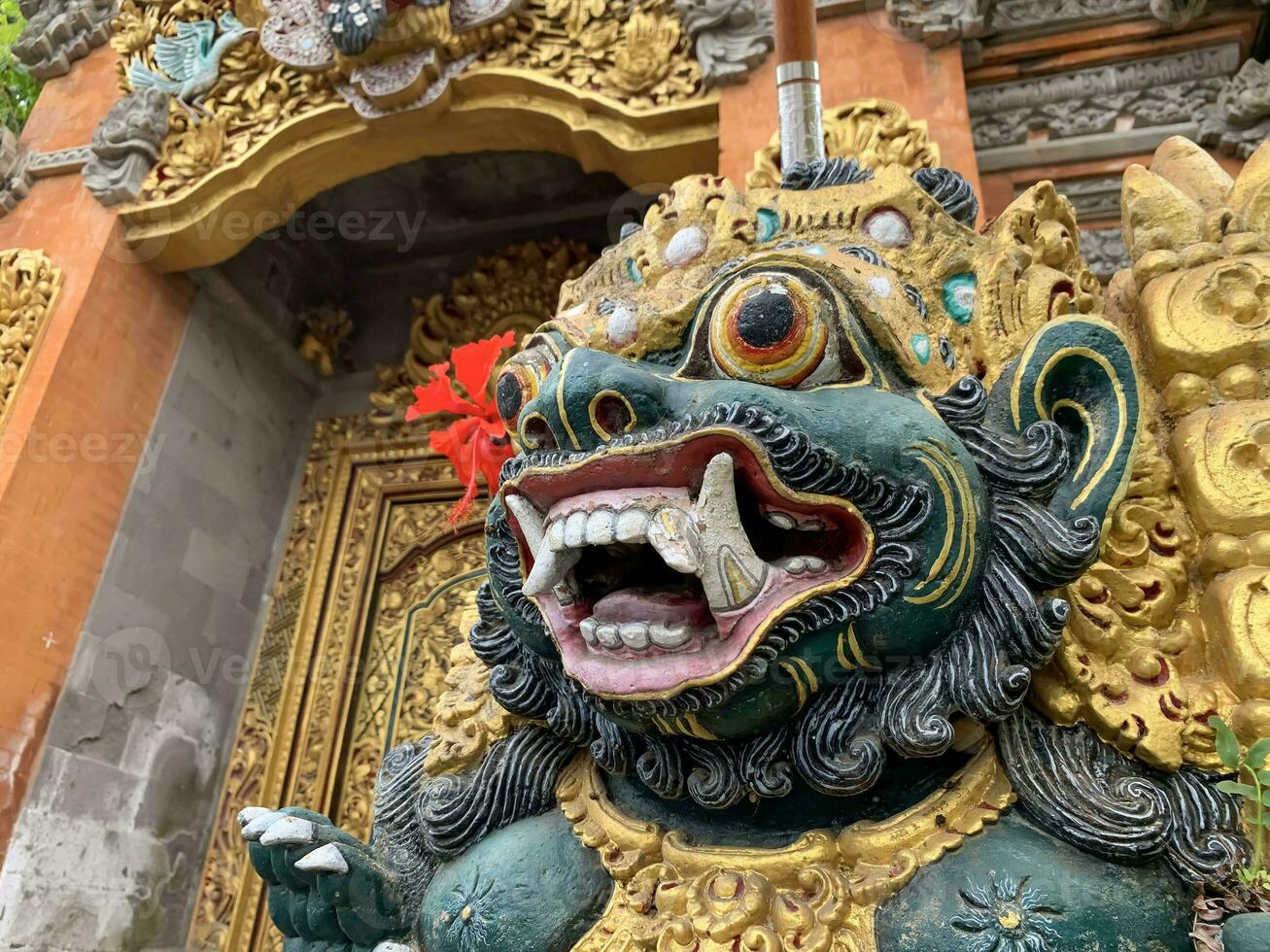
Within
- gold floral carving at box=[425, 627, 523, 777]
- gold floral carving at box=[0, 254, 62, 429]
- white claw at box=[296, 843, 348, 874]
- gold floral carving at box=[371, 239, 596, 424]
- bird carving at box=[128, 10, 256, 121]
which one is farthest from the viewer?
gold floral carving at box=[371, 239, 596, 424]

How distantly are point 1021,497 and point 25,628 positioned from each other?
3453 millimetres

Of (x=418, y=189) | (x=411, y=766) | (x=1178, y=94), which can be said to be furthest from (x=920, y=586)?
(x=418, y=189)

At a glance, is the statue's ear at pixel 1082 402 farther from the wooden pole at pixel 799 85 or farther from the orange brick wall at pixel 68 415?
the orange brick wall at pixel 68 415

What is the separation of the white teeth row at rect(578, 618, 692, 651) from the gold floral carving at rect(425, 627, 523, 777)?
0.48 metres

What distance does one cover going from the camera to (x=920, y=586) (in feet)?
4.00

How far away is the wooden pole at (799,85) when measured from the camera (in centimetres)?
194

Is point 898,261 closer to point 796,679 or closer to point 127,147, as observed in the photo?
point 796,679

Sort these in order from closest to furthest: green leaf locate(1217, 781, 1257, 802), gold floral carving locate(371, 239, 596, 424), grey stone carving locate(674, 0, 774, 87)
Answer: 1. green leaf locate(1217, 781, 1257, 802)
2. grey stone carving locate(674, 0, 774, 87)
3. gold floral carving locate(371, 239, 596, 424)

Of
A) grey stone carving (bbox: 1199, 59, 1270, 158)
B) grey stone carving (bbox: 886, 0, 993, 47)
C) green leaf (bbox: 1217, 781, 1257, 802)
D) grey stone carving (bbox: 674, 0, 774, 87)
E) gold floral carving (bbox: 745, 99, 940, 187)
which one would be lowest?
green leaf (bbox: 1217, 781, 1257, 802)

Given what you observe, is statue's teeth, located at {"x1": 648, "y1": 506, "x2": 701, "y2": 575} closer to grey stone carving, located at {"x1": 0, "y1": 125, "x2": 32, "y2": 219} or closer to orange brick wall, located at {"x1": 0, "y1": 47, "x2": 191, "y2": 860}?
orange brick wall, located at {"x1": 0, "y1": 47, "x2": 191, "y2": 860}

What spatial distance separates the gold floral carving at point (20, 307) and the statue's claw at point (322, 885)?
284 centimetres

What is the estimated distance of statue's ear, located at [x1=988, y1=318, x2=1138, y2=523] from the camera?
1.33 meters

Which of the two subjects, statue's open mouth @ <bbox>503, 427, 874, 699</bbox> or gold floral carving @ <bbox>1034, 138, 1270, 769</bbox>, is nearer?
statue's open mouth @ <bbox>503, 427, 874, 699</bbox>

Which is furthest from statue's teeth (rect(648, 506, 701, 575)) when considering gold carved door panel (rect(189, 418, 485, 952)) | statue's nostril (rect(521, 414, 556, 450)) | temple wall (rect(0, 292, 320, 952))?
temple wall (rect(0, 292, 320, 952))
